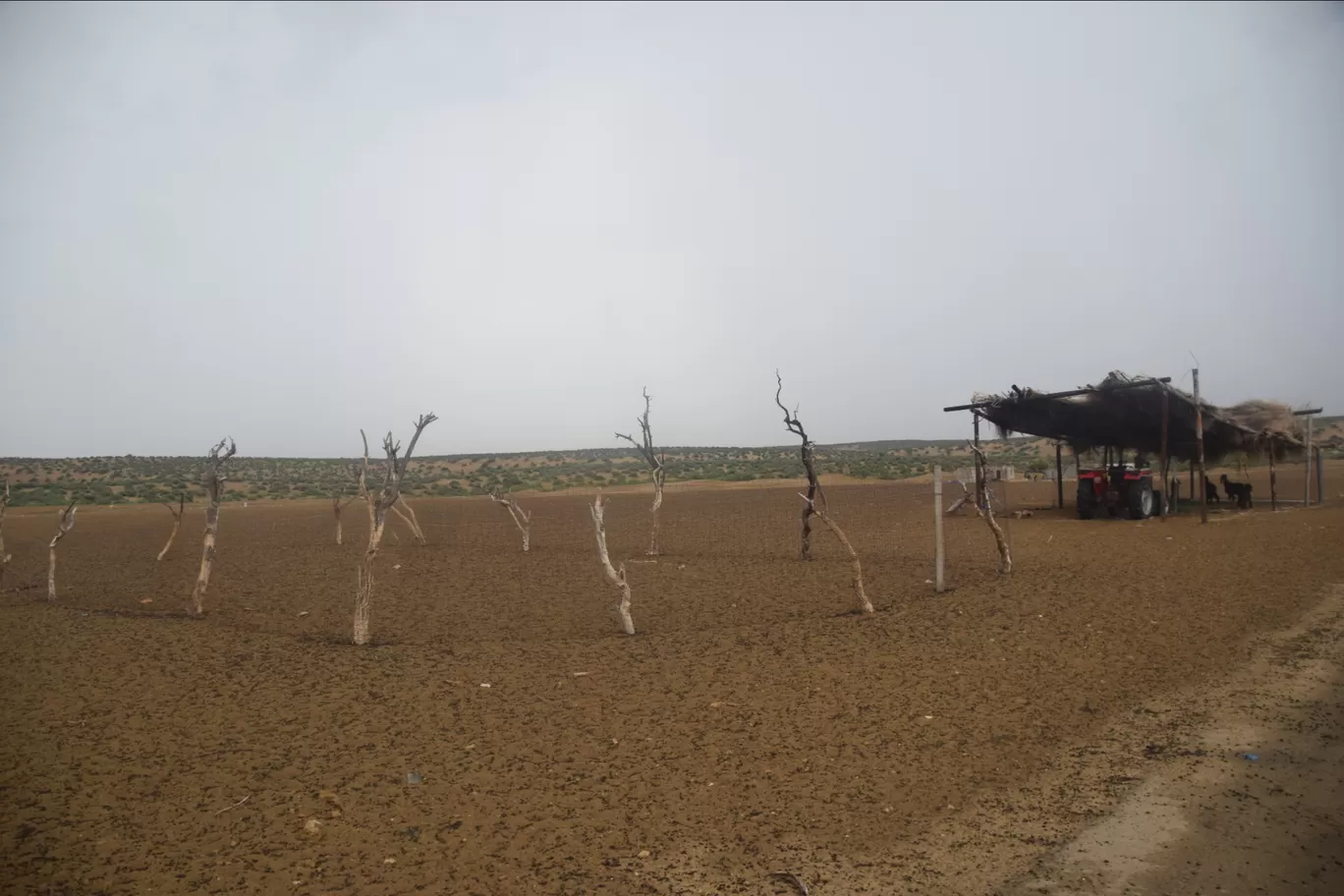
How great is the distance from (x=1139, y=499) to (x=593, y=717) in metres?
17.1

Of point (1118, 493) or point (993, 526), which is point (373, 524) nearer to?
point (993, 526)

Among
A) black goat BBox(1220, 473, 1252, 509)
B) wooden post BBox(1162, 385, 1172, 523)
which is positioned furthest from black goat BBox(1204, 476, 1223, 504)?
wooden post BBox(1162, 385, 1172, 523)

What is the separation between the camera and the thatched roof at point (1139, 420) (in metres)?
18.5

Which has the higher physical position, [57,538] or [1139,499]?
[1139,499]

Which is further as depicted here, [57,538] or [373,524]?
[57,538]

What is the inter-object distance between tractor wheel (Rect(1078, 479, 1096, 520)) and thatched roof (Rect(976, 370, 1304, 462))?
1511 mm

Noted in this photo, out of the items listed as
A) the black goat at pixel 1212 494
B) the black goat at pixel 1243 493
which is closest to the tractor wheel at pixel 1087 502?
the black goat at pixel 1243 493

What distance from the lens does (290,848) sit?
5.21m

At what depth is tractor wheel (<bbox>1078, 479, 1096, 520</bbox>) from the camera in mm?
20875

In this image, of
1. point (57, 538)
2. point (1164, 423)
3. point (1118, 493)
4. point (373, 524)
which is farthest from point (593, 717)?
point (1118, 493)

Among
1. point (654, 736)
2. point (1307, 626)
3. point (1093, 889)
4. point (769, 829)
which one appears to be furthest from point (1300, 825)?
point (1307, 626)

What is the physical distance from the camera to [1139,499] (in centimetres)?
2003

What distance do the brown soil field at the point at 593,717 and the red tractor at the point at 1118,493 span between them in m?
5.26

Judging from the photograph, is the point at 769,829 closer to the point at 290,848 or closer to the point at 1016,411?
the point at 290,848
